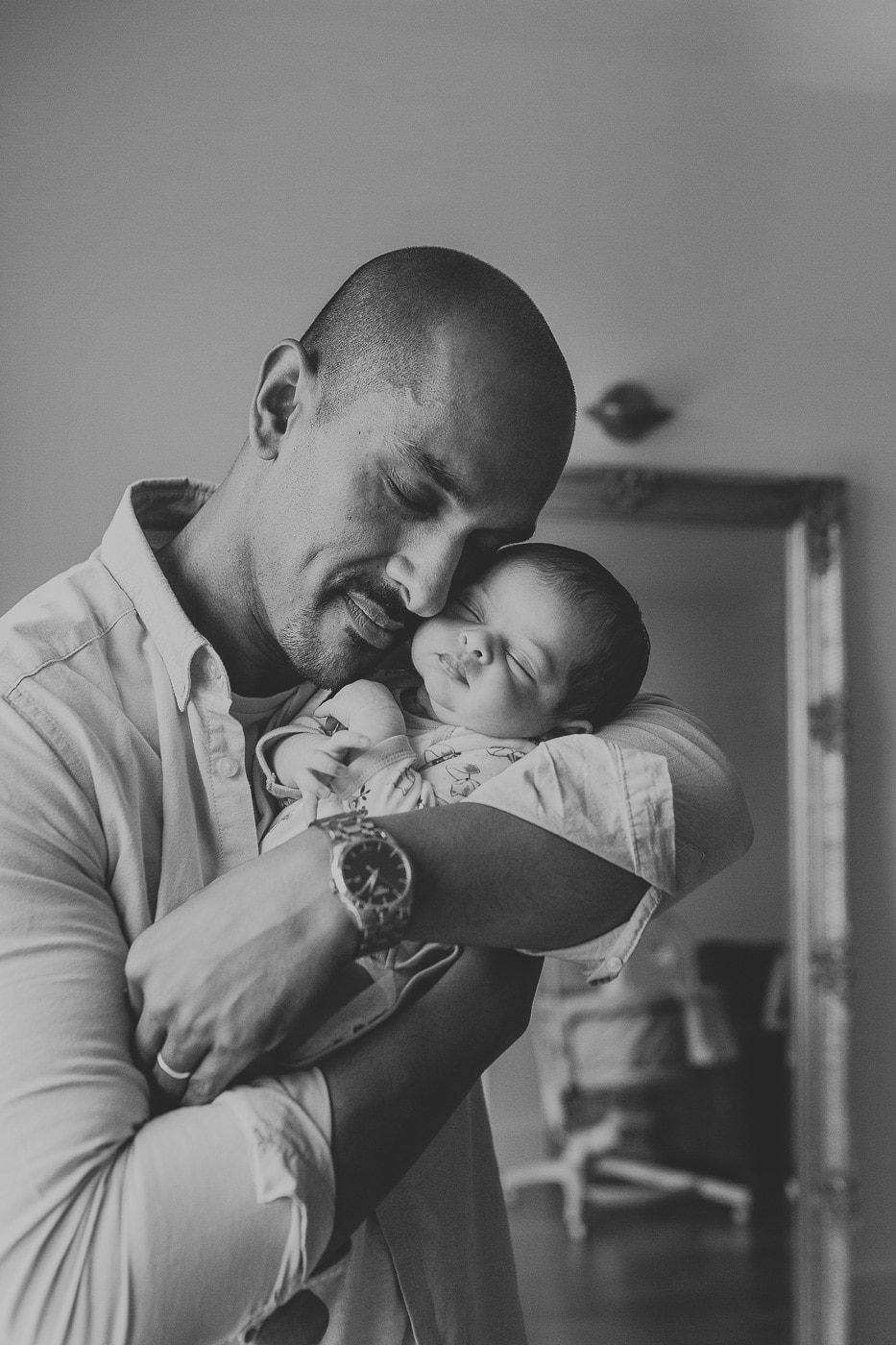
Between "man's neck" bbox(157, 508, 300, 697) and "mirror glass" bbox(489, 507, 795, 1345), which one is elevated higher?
"man's neck" bbox(157, 508, 300, 697)

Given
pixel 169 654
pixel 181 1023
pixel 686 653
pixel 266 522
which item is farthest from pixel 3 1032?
pixel 686 653

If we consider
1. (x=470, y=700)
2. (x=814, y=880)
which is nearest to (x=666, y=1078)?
(x=814, y=880)

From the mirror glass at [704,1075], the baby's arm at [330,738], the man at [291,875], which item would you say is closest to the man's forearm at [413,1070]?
the man at [291,875]

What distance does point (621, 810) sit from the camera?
104 centimetres

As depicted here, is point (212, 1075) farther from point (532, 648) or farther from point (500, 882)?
point (532, 648)

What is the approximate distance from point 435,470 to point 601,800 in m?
0.37

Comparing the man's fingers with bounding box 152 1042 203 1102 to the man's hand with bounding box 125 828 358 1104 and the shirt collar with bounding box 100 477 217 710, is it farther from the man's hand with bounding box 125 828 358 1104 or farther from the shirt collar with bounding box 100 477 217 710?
the shirt collar with bounding box 100 477 217 710

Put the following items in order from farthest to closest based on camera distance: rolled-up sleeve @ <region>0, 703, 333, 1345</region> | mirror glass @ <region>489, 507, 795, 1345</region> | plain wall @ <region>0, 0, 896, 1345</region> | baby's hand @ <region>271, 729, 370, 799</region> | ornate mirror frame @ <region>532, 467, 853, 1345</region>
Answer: ornate mirror frame @ <region>532, 467, 853, 1345</region>, mirror glass @ <region>489, 507, 795, 1345</region>, plain wall @ <region>0, 0, 896, 1345</region>, baby's hand @ <region>271, 729, 370, 799</region>, rolled-up sleeve @ <region>0, 703, 333, 1345</region>

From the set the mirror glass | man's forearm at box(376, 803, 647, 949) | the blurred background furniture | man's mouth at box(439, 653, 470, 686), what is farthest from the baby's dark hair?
the blurred background furniture

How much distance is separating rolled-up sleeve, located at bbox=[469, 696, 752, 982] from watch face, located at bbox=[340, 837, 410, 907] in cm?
12

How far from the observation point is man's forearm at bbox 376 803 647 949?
992mm

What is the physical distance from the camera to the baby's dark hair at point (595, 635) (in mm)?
1372

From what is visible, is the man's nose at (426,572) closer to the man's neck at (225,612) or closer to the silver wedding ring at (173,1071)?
the man's neck at (225,612)

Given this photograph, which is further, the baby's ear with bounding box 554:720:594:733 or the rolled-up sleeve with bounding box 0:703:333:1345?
the baby's ear with bounding box 554:720:594:733
